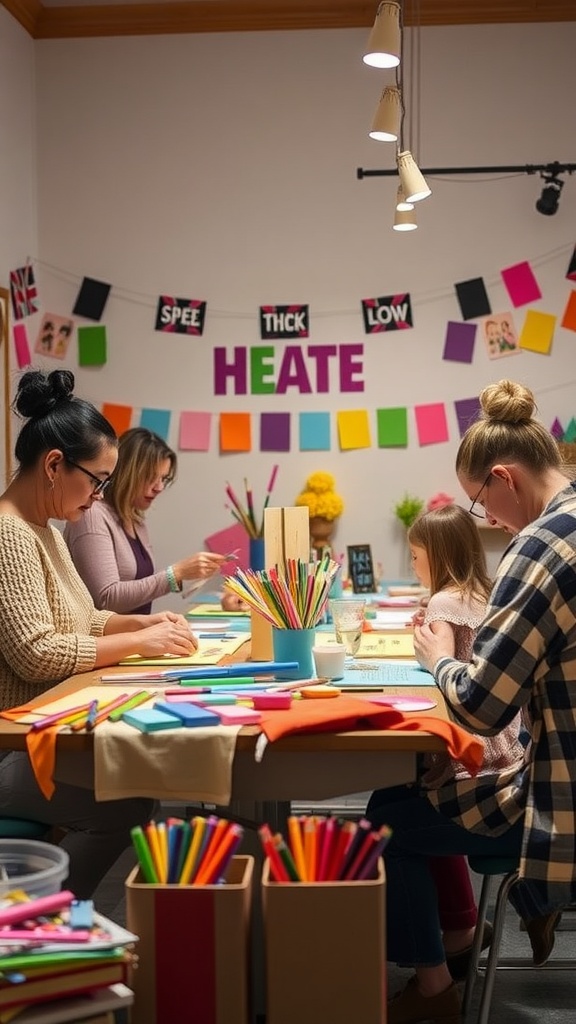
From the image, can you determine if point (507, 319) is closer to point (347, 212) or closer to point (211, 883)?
point (347, 212)

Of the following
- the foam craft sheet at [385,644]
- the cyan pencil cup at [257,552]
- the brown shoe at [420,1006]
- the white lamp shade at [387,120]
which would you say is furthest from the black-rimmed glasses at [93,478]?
the cyan pencil cup at [257,552]

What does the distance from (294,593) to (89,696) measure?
1.40ft

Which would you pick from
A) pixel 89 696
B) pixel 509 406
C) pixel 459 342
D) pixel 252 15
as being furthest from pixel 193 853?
pixel 252 15

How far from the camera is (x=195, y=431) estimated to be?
525 cm

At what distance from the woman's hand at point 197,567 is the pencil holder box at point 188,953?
201cm

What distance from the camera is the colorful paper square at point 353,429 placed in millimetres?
5211

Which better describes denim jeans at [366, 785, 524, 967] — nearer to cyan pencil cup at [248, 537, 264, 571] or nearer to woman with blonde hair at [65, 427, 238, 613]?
woman with blonde hair at [65, 427, 238, 613]

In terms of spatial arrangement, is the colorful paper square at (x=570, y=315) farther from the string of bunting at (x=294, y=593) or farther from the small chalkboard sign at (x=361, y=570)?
the string of bunting at (x=294, y=593)

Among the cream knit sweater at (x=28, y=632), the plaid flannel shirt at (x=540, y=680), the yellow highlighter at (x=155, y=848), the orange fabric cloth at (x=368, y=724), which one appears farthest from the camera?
the cream knit sweater at (x=28, y=632)

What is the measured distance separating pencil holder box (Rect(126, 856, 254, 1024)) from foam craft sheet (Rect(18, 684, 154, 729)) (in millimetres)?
357

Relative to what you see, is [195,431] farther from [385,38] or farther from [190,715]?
[190,715]

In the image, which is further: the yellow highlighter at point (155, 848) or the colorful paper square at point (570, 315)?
the colorful paper square at point (570, 315)

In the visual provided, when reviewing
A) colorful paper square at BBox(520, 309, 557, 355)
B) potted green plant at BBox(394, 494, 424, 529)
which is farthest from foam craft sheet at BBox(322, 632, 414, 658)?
colorful paper square at BBox(520, 309, 557, 355)

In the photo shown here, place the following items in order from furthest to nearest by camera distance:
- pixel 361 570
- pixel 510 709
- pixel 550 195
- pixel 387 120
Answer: pixel 550 195 < pixel 361 570 < pixel 387 120 < pixel 510 709
